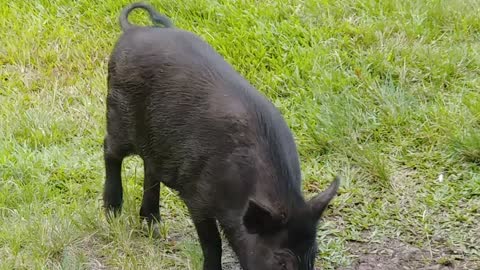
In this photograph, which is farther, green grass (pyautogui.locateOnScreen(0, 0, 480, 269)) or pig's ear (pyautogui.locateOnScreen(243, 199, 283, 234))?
green grass (pyautogui.locateOnScreen(0, 0, 480, 269))

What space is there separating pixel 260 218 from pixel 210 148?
0.59 m

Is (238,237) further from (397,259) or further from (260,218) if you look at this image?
(397,259)

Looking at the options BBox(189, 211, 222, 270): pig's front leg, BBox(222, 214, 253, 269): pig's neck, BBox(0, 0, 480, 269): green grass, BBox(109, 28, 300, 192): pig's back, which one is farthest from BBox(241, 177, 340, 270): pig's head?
BBox(0, 0, 480, 269): green grass

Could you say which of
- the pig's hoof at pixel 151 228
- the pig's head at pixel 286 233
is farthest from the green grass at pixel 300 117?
the pig's head at pixel 286 233

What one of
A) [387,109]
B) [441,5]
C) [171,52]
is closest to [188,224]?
[171,52]

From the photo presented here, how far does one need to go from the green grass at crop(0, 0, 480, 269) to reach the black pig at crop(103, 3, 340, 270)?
1.49 ft

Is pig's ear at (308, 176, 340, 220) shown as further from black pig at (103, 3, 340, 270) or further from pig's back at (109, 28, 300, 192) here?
pig's back at (109, 28, 300, 192)

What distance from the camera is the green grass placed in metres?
4.50

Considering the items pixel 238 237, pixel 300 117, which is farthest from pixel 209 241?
pixel 300 117

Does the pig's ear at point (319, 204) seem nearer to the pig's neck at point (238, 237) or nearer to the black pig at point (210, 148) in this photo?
the black pig at point (210, 148)

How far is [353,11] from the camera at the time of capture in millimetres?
6414

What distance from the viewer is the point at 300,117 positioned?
5.40 meters

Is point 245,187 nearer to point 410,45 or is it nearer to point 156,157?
point 156,157

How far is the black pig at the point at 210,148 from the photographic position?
3371 millimetres
